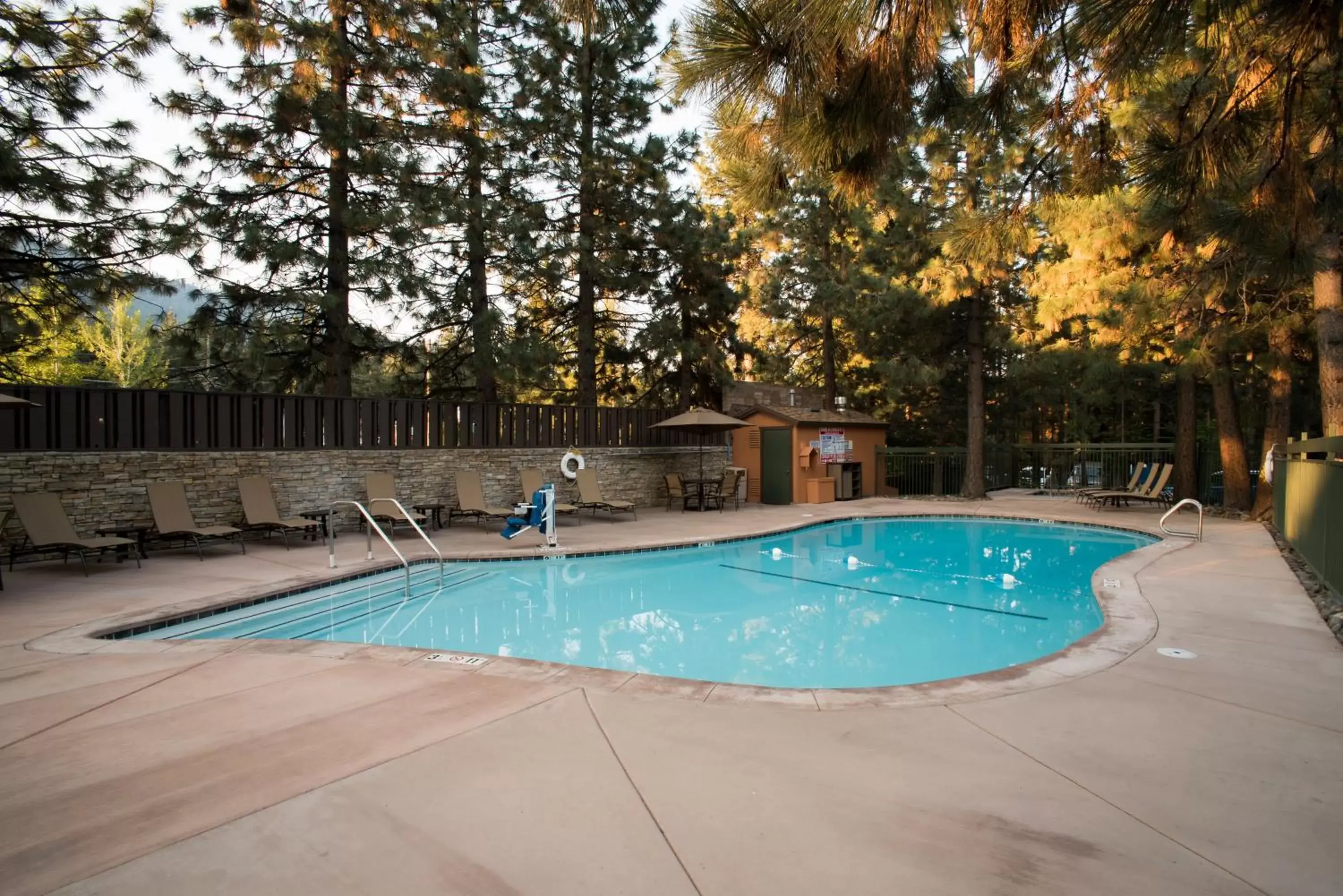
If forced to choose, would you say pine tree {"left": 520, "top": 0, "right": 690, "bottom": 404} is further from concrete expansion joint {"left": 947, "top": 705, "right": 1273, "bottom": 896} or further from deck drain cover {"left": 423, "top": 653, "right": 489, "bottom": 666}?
concrete expansion joint {"left": 947, "top": 705, "right": 1273, "bottom": 896}

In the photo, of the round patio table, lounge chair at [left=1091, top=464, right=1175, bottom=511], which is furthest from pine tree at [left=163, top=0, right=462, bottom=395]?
lounge chair at [left=1091, top=464, right=1175, bottom=511]

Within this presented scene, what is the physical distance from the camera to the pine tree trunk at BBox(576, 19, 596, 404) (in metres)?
14.5

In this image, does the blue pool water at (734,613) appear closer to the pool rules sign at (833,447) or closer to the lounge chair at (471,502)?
the lounge chair at (471,502)

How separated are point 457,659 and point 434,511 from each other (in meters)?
7.46

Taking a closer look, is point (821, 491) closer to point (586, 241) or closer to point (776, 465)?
point (776, 465)

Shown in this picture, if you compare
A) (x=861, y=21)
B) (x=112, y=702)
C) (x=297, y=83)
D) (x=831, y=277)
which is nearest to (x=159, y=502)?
(x=112, y=702)

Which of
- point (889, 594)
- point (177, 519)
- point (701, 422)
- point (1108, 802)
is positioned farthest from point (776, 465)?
point (1108, 802)

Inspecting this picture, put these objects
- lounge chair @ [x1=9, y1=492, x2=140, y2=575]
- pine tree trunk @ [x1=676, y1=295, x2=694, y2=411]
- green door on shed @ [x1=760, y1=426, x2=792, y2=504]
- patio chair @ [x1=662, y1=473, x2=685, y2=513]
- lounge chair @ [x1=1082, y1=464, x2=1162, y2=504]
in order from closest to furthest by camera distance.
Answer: lounge chair @ [x1=9, y1=492, x2=140, y2=575], lounge chair @ [x1=1082, y1=464, x2=1162, y2=504], patio chair @ [x1=662, y1=473, x2=685, y2=513], green door on shed @ [x1=760, y1=426, x2=792, y2=504], pine tree trunk @ [x1=676, y1=295, x2=694, y2=411]

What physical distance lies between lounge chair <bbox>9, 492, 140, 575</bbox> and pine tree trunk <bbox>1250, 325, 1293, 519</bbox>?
52.7 feet

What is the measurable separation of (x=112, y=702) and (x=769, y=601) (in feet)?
18.4

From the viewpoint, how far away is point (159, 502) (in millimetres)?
8250

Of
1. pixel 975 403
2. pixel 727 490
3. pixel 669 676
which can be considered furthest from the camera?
pixel 975 403

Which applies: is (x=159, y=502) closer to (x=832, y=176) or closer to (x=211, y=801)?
(x=211, y=801)

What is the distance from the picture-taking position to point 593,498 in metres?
12.9
